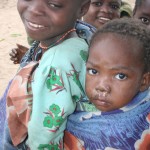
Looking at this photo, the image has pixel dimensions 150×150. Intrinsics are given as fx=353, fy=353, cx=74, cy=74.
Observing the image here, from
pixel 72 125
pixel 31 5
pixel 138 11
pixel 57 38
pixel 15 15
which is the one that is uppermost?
pixel 31 5

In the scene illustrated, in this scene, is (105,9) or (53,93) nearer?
(53,93)

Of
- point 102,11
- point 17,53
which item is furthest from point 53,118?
point 102,11

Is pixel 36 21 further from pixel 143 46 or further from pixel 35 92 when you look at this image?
pixel 143 46

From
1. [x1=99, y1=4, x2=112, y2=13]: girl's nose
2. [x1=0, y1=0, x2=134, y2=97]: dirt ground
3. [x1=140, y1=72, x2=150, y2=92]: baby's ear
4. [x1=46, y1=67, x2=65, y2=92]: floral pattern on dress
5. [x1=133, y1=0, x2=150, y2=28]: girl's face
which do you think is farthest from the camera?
[x1=0, y1=0, x2=134, y2=97]: dirt ground

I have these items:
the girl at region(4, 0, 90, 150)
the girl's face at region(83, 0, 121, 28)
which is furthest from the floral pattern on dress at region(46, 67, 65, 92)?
the girl's face at region(83, 0, 121, 28)

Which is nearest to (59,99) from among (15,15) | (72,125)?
(72,125)

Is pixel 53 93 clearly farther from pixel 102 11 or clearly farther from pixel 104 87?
pixel 102 11

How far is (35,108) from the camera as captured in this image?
59.4 inches

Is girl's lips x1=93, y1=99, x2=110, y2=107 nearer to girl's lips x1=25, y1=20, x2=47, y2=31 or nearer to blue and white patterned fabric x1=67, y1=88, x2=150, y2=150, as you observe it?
blue and white patterned fabric x1=67, y1=88, x2=150, y2=150

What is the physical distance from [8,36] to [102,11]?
405cm

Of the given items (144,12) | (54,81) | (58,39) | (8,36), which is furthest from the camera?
(8,36)

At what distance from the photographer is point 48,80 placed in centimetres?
150

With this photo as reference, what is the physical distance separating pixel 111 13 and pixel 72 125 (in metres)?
1.38

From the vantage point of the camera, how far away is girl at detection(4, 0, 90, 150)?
1.51 meters
